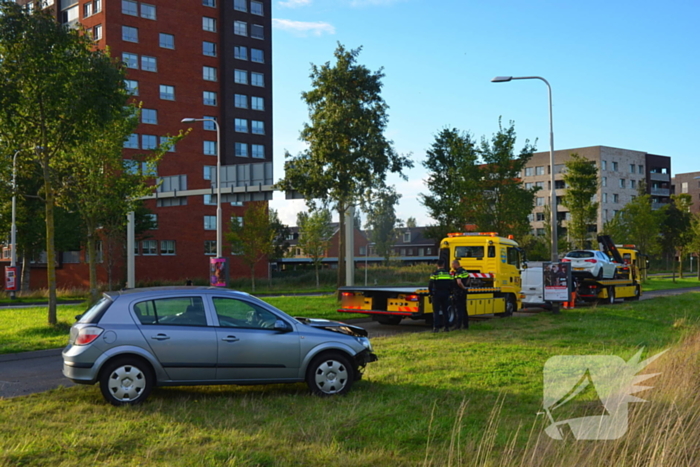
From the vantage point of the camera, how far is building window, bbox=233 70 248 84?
2469 inches

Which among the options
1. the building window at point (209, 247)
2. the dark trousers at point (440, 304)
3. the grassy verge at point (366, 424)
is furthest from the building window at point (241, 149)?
the grassy verge at point (366, 424)

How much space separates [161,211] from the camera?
56344 mm

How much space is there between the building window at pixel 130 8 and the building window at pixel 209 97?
29.5ft

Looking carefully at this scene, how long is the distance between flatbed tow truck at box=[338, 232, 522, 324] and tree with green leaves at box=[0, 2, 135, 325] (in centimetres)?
771

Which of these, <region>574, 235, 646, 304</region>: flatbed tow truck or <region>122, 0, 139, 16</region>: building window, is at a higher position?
<region>122, 0, 139, 16</region>: building window

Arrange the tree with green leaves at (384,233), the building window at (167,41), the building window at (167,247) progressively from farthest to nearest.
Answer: the tree with green leaves at (384,233) < the building window at (167,41) < the building window at (167,247)

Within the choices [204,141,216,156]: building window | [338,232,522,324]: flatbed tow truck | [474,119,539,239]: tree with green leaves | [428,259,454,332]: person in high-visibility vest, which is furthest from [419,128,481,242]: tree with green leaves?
[204,141,216,156]: building window

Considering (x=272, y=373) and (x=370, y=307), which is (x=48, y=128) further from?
(x=272, y=373)

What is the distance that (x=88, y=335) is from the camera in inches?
307

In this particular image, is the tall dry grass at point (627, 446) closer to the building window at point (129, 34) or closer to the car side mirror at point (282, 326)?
the car side mirror at point (282, 326)

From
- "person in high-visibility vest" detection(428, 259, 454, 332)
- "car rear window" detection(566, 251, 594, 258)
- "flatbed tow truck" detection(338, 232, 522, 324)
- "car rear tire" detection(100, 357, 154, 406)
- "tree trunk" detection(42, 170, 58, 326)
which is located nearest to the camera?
"car rear tire" detection(100, 357, 154, 406)

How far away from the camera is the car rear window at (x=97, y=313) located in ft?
26.0

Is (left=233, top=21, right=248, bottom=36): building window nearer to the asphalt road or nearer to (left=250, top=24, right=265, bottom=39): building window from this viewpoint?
(left=250, top=24, right=265, bottom=39): building window

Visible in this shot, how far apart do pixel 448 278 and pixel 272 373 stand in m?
7.57
